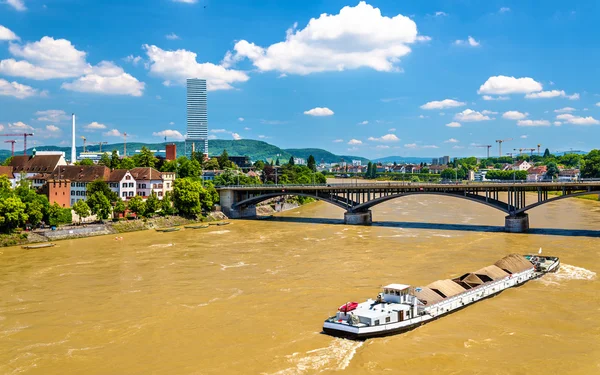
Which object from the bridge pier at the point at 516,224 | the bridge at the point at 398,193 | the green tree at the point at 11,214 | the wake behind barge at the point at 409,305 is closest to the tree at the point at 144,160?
the bridge at the point at 398,193

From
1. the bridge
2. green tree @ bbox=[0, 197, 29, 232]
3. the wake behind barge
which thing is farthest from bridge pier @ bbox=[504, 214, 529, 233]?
green tree @ bbox=[0, 197, 29, 232]

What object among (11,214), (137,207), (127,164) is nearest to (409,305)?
(11,214)

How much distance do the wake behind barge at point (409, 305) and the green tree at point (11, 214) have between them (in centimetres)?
4594

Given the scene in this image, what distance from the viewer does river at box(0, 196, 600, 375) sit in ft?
74.4

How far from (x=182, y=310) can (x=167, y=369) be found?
9.00 meters

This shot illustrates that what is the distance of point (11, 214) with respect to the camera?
185ft

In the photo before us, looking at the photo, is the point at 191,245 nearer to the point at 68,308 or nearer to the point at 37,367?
the point at 68,308

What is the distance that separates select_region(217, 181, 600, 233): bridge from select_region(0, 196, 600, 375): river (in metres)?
5.36

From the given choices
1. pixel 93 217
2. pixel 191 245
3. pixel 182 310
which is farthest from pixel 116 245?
pixel 182 310

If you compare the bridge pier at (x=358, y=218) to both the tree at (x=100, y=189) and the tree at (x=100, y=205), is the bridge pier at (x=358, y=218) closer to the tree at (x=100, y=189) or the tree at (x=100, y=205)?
the tree at (x=100, y=205)

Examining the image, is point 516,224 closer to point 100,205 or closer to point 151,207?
point 151,207

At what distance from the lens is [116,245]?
57.3 metres

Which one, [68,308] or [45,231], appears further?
[45,231]

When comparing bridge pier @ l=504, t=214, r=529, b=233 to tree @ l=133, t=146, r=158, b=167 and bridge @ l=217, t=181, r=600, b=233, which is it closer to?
bridge @ l=217, t=181, r=600, b=233
